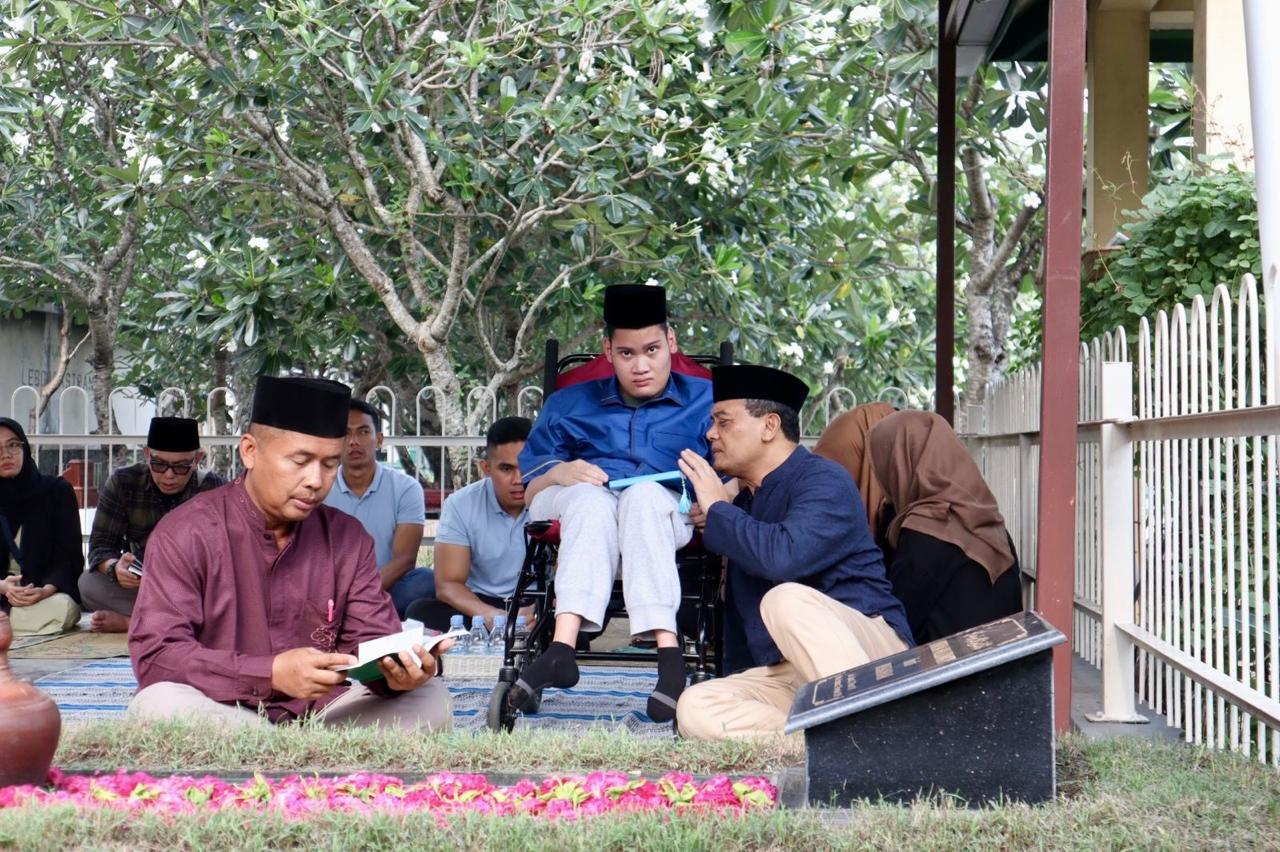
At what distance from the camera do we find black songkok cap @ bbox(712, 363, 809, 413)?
4344 millimetres

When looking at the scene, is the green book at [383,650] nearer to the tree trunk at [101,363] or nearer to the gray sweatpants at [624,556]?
the gray sweatpants at [624,556]

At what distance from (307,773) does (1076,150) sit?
2.81 m

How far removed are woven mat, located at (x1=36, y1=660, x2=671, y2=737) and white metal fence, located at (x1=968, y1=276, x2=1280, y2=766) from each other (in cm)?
168

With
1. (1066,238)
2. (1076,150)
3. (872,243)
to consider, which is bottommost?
(1066,238)

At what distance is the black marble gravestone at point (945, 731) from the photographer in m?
3.11

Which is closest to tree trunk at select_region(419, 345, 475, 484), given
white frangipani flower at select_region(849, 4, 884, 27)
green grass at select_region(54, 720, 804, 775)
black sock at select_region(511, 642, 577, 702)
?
white frangipani flower at select_region(849, 4, 884, 27)

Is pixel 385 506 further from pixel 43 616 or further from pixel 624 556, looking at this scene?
pixel 624 556

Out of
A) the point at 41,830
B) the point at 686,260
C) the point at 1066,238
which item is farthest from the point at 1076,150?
the point at 686,260

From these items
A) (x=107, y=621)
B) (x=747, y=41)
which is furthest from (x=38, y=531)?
(x=747, y=41)

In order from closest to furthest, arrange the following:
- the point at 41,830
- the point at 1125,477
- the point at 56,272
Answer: the point at 41,830 → the point at 1125,477 → the point at 56,272

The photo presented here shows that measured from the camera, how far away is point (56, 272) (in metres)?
12.2

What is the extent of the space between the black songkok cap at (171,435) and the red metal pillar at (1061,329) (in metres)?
4.66

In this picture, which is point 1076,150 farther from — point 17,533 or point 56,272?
point 56,272

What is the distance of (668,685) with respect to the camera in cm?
434
